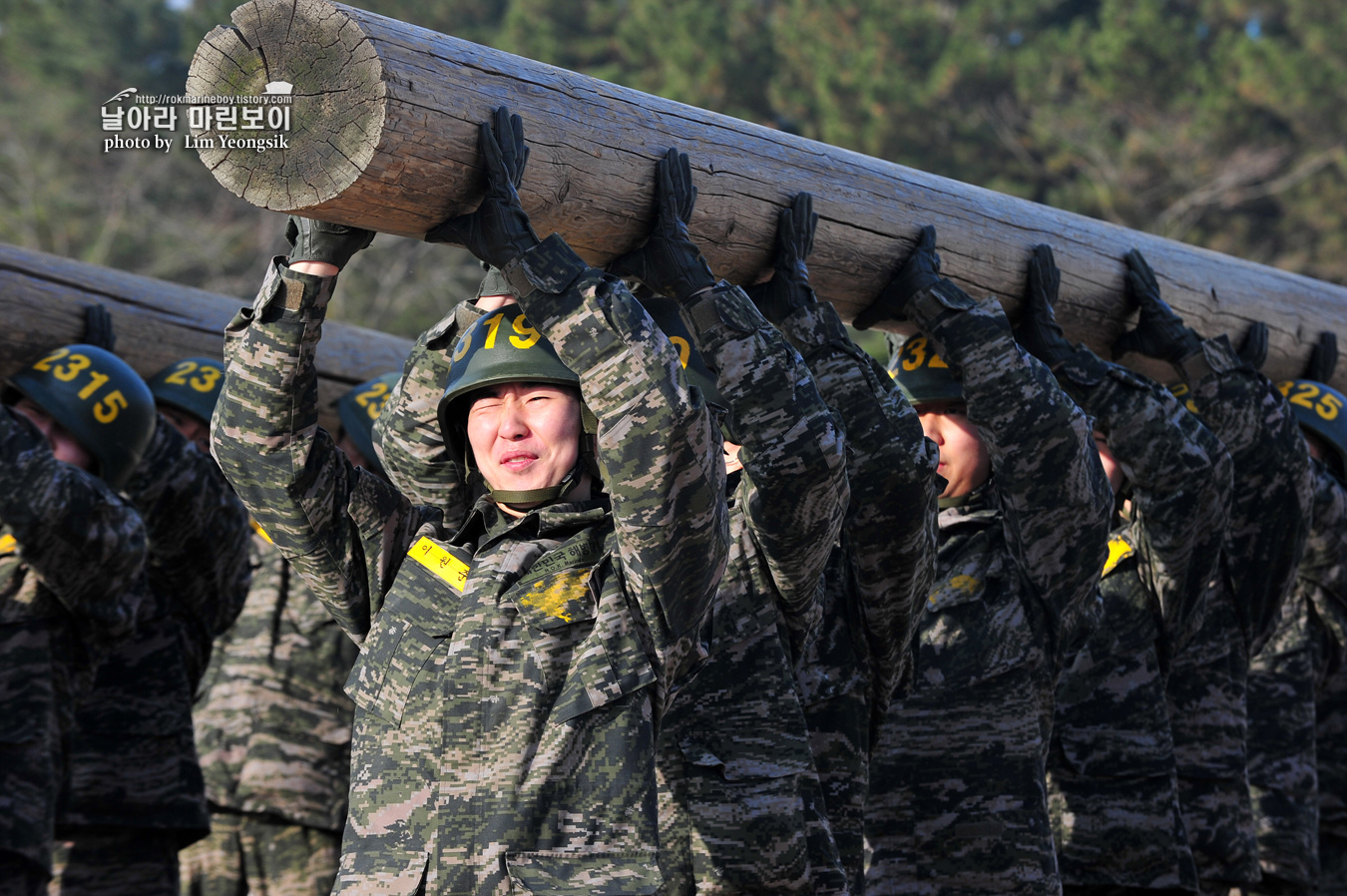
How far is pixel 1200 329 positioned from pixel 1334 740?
265 cm

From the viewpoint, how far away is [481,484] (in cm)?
375

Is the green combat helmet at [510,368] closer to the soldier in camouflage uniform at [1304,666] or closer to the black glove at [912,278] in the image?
the black glove at [912,278]

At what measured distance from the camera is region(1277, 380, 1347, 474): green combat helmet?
5906mm

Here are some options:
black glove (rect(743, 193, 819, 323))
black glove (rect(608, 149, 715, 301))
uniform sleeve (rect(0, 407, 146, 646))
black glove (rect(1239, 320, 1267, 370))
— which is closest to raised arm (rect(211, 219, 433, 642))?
black glove (rect(608, 149, 715, 301))

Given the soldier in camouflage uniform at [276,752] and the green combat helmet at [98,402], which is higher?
the green combat helmet at [98,402]

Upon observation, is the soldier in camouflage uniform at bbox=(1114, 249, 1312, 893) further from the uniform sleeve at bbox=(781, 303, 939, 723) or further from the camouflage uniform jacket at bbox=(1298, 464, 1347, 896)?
the uniform sleeve at bbox=(781, 303, 939, 723)

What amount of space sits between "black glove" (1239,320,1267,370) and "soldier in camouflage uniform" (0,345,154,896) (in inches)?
156

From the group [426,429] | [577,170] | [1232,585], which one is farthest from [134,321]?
[1232,585]

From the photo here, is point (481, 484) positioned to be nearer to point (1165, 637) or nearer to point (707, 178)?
point (707, 178)

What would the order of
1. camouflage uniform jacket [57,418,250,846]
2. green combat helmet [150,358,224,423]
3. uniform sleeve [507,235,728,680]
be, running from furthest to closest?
1. green combat helmet [150,358,224,423]
2. camouflage uniform jacket [57,418,250,846]
3. uniform sleeve [507,235,728,680]

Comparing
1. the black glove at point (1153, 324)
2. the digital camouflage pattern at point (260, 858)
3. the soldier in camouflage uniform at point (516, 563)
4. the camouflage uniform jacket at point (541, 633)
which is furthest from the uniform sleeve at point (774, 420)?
the digital camouflage pattern at point (260, 858)

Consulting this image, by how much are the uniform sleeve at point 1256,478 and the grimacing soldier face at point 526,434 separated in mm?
2555

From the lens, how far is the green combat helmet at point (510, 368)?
3322mm

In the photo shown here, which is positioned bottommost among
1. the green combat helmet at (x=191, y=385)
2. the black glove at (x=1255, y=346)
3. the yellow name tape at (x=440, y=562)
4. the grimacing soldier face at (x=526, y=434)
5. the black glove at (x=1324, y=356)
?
the yellow name tape at (x=440, y=562)
